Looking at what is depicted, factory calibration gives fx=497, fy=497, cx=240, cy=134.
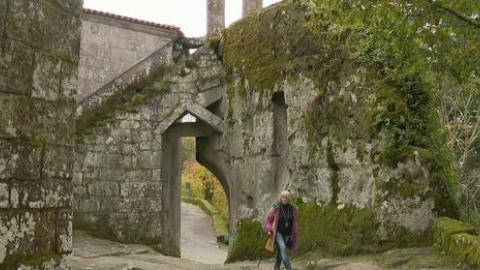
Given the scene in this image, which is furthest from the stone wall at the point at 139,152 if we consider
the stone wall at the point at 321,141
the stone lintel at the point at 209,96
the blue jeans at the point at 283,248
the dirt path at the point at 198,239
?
the blue jeans at the point at 283,248

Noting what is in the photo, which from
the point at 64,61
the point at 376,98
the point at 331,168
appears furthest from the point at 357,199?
the point at 64,61

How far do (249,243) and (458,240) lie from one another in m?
3.98

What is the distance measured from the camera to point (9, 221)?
2.98 metres

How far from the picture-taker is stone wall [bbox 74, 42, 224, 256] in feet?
33.9

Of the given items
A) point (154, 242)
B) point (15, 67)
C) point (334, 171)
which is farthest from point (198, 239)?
point (15, 67)

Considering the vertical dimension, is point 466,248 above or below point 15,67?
below

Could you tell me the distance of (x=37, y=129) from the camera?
10.5 feet

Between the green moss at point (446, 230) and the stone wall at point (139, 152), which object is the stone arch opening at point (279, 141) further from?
the green moss at point (446, 230)

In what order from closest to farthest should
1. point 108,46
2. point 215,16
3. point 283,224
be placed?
point 283,224 < point 215,16 < point 108,46

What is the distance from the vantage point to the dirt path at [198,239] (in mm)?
13828

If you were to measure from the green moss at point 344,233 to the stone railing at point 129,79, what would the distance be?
4.83 m

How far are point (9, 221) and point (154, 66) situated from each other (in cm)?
832

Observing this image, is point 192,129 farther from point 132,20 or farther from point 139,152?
point 132,20

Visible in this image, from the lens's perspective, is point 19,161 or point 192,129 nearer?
point 19,161
